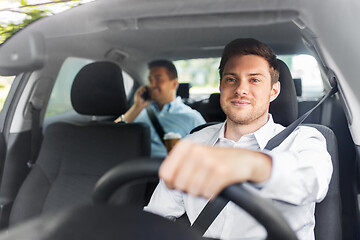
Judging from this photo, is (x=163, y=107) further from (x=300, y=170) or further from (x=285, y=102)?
(x=300, y=170)

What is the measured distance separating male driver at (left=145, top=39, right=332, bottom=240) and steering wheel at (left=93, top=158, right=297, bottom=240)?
0.9 inches

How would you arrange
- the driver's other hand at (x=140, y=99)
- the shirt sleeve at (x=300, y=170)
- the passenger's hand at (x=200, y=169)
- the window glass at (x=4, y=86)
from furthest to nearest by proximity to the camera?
the driver's other hand at (x=140, y=99), the window glass at (x=4, y=86), the shirt sleeve at (x=300, y=170), the passenger's hand at (x=200, y=169)

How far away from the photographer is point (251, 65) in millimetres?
1121

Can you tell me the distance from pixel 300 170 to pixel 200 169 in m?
0.30

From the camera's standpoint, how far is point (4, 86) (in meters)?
1.37

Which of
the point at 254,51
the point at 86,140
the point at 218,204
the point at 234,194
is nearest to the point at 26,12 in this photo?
the point at 86,140

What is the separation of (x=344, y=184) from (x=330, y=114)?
0.72 feet

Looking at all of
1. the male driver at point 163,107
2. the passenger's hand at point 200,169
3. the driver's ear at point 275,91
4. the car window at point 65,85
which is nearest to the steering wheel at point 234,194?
the passenger's hand at point 200,169

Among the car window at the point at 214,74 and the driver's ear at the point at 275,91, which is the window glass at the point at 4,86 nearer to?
the car window at the point at 214,74

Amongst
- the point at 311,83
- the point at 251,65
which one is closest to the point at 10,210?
the point at 251,65

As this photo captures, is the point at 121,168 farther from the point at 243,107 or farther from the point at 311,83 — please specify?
the point at 311,83

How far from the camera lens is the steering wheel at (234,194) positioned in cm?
58

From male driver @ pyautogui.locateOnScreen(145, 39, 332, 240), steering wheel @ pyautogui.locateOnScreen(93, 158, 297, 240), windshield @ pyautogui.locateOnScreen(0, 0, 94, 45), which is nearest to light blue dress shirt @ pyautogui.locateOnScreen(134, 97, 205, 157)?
male driver @ pyautogui.locateOnScreen(145, 39, 332, 240)

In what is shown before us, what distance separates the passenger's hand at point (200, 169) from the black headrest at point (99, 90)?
0.98m
